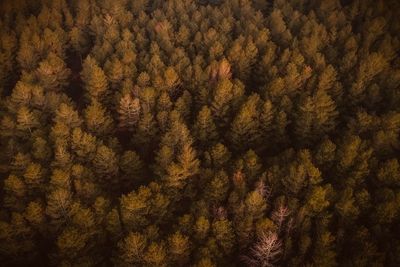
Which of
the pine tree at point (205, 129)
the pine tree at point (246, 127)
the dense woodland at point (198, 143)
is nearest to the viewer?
the dense woodland at point (198, 143)

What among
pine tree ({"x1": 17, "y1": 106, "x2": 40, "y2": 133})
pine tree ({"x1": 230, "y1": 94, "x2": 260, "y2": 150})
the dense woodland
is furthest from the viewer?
pine tree ({"x1": 230, "y1": 94, "x2": 260, "y2": 150})

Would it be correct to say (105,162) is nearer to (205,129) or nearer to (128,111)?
(128,111)

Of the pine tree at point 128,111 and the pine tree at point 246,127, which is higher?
the pine tree at point 128,111

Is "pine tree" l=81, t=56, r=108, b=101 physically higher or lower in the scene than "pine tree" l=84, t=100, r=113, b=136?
higher

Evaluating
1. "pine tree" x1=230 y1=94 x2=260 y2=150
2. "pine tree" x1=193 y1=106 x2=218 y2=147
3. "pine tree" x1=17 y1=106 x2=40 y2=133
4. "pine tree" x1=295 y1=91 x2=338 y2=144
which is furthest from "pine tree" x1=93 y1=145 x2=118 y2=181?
"pine tree" x1=295 y1=91 x2=338 y2=144

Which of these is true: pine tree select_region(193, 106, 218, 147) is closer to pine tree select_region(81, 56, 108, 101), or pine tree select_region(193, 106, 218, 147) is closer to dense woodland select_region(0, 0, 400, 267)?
dense woodland select_region(0, 0, 400, 267)

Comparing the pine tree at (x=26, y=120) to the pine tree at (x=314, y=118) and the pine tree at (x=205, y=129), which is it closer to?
the pine tree at (x=205, y=129)

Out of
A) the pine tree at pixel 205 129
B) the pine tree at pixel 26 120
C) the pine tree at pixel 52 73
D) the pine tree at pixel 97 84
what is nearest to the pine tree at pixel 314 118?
the pine tree at pixel 205 129

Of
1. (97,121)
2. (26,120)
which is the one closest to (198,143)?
(97,121)

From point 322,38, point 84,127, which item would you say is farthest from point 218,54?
point 84,127

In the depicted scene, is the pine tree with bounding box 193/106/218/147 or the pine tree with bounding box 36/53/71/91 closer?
the pine tree with bounding box 193/106/218/147
